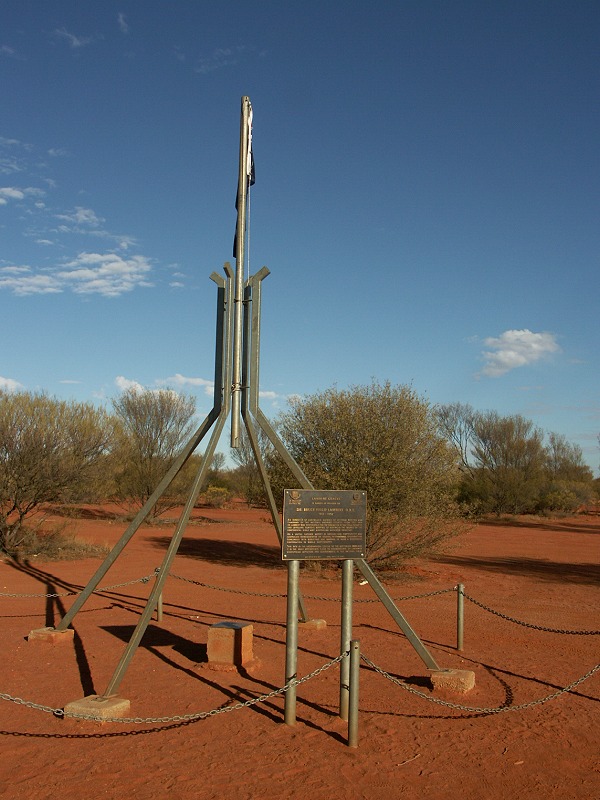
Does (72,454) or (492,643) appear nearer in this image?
(492,643)

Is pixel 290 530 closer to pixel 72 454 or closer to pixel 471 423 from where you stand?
pixel 72 454

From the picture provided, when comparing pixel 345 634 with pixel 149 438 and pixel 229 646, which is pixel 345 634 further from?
pixel 149 438

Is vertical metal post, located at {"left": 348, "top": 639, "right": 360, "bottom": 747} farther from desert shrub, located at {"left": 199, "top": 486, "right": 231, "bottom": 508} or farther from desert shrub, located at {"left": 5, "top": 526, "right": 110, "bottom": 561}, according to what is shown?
desert shrub, located at {"left": 199, "top": 486, "right": 231, "bottom": 508}

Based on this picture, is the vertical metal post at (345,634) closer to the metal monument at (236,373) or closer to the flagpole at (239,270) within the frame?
the metal monument at (236,373)

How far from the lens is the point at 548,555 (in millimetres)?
21312

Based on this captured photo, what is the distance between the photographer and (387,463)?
14758mm

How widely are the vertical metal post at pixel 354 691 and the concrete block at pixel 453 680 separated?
1.69m

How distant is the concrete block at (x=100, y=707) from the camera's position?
551 cm

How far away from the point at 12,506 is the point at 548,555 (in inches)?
614

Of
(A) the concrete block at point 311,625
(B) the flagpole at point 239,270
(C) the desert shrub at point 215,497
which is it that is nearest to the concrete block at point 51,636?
(A) the concrete block at point 311,625

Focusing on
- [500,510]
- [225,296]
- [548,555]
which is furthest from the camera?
[500,510]

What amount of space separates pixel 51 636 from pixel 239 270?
477 cm

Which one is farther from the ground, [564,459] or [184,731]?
[564,459]

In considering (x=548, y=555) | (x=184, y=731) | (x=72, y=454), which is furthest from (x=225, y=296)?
(x=548, y=555)
